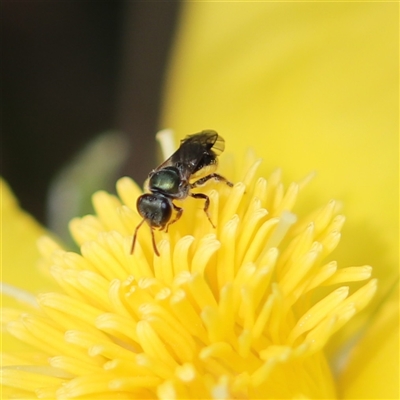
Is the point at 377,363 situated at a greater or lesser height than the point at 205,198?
lesser

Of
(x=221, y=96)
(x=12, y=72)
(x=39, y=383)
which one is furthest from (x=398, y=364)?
(x=12, y=72)

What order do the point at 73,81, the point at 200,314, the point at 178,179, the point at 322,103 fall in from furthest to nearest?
1. the point at 73,81
2. the point at 322,103
3. the point at 178,179
4. the point at 200,314

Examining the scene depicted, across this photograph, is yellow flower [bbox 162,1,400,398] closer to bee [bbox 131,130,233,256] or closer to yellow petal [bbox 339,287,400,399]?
yellow petal [bbox 339,287,400,399]

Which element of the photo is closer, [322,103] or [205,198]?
[205,198]

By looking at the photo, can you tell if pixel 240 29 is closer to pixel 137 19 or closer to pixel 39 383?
pixel 137 19

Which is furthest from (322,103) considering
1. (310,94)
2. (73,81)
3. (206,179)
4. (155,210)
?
(73,81)

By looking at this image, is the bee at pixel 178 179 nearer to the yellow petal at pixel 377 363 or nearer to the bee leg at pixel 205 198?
the bee leg at pixel 205 198

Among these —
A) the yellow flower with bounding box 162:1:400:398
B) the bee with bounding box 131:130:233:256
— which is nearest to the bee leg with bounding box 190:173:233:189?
the bee with bounding box 131:130:233:256

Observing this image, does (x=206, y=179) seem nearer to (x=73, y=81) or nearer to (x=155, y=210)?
(x=155, y=210)
